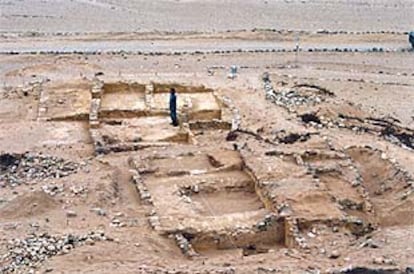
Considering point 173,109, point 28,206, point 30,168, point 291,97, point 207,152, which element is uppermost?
point 173,109

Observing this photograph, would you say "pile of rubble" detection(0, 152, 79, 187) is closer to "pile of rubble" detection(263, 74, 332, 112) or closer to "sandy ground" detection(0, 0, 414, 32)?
"pile of rubble" detection(263, 74, 332, 112)

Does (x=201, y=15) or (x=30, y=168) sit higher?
(x=201, y=15)

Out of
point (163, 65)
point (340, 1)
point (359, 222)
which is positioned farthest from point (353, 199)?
point (340, 1)

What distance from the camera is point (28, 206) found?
1777 cm

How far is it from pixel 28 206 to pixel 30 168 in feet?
7.88

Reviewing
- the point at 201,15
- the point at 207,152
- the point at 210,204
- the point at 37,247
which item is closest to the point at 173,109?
the point at 207,152

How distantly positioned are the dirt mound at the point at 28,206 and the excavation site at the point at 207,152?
38mm

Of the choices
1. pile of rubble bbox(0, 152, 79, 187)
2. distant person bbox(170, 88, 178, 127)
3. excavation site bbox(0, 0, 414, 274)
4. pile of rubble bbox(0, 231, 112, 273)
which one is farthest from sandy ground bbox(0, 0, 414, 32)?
pile of rubble bbox(0, 231, 112, 273)

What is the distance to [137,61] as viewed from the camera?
3095cm

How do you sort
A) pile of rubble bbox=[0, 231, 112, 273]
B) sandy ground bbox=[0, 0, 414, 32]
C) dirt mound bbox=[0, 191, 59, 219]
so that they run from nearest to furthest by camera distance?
pile of rubble bbox=[0, 231, 112, 273] < dirt mound bbox=[0, 191, 59, 219] < sandy ground bbox=[0, 0, 414, 32]

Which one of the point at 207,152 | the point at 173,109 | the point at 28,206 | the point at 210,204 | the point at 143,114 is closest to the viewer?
the point at 28,206

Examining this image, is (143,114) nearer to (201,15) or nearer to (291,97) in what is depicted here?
(291,97)

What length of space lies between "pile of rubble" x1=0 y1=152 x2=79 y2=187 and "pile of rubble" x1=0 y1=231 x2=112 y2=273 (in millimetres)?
3577

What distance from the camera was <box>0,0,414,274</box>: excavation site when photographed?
15828mm
